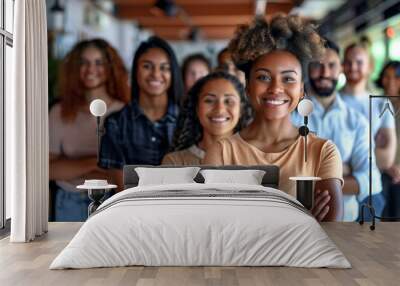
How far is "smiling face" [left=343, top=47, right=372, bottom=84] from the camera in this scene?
7.93m

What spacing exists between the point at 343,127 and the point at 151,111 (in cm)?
235

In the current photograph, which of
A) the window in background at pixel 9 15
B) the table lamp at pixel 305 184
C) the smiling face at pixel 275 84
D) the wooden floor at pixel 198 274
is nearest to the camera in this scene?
the wooden floor at pixel 198 274

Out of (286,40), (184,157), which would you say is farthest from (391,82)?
(184,157)

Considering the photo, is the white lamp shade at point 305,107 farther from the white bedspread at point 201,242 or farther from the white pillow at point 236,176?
the white bedspread at point 201,242

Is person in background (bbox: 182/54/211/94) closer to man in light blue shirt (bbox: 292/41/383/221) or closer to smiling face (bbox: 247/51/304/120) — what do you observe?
smiling face (bbox: 247/51/304/120)

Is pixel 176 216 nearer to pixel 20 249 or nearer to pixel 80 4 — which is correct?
pixel 20 249

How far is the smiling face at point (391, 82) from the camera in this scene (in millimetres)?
7961

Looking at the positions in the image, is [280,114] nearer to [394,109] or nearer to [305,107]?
[305,107]

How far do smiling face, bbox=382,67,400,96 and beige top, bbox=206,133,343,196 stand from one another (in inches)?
37.7

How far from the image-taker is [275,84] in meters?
7.88

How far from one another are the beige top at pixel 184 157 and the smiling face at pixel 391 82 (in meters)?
2.37

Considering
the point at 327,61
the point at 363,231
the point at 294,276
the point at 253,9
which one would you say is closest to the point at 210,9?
the point at 253,9

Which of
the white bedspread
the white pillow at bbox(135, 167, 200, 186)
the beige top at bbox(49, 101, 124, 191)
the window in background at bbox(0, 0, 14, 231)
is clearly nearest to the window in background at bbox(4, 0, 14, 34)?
the window in background at bbox(0, 0, 14, 231)

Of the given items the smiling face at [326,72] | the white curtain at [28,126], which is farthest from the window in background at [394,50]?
the white curtain at [28,126]
